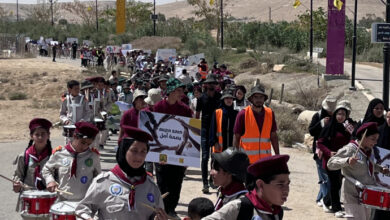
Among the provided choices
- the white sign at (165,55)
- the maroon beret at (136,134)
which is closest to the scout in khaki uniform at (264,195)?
the maroon beret at (136,134)

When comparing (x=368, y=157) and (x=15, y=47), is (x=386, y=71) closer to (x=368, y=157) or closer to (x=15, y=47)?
(x=368, y=157)

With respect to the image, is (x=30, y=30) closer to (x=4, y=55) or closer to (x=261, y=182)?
(x=4, y=55)

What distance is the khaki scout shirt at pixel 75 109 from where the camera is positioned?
11891 mm

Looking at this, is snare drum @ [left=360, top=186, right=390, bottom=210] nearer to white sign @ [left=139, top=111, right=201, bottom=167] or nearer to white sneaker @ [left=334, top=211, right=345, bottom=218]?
white sign @ [left=139, top=111, right=201, bottom=167]

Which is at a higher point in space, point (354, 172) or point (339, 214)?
point (354, 172)

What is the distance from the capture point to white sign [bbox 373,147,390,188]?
8086 mm

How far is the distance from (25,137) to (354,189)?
47.7 feet

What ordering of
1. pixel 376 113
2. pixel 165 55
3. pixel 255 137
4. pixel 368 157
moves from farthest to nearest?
1. pixel 165 55
2. pixel 376 113
3. pixel 255 137
4. pixel 368 157

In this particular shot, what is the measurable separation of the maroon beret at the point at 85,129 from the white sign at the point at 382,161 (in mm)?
3412

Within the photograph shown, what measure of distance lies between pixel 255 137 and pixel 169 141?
3.84ft

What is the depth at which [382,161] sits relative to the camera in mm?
8141

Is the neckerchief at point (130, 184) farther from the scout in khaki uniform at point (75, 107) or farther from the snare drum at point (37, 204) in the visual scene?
the scout in khaki uniform at point (75, 107)

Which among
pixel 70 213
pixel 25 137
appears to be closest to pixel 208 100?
pixel 70 213

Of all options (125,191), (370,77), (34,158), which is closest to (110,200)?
(125,191)
